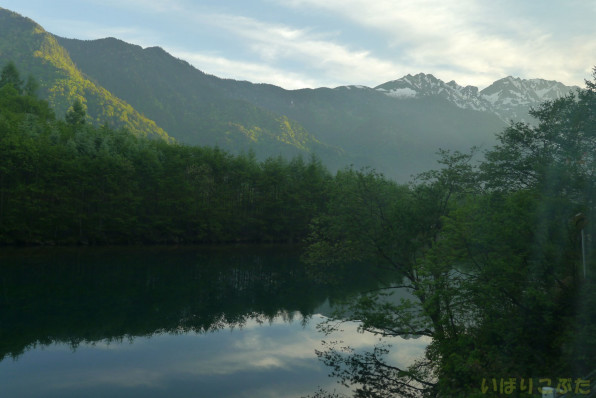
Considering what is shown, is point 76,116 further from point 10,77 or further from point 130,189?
point 130,189

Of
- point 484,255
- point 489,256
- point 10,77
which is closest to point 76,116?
point 10,77

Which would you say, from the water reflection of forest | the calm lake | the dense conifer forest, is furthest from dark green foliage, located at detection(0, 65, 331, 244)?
the dense conifer forest

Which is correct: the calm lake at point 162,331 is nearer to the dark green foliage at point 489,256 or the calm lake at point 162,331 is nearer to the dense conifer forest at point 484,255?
the dense conifer forest at point 484,255

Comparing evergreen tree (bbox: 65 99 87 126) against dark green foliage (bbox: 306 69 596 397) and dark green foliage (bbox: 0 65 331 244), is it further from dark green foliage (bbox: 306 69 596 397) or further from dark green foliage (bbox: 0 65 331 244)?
dark green foliage (bbox: 306 69 596 397)

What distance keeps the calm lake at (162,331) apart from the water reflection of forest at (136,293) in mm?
101

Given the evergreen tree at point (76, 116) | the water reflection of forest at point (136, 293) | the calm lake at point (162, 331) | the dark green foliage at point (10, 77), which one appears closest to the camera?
the calm lake at point (162, 331)

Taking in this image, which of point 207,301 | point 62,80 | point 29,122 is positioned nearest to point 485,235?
point 207,301

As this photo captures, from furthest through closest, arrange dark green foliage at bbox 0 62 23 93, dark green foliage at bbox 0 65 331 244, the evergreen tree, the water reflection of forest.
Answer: dark green foliage at bbox 0 62 23 93, the evergreen tree, dark green foliage at bbox 0 65 331 244, the water reflection of forest

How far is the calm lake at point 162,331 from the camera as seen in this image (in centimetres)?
2070

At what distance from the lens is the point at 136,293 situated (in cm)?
3953

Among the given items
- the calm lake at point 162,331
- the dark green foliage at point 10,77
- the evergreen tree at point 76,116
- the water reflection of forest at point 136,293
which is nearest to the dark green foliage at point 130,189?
the evergreen tree at point 76,116

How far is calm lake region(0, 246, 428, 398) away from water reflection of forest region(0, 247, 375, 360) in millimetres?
101

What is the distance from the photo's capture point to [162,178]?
8550 centimetres

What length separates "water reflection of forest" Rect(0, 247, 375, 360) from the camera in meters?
29.1
